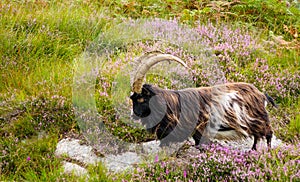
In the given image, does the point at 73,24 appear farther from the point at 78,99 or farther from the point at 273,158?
the point at 273,158

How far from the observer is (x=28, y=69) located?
7344 millimetres

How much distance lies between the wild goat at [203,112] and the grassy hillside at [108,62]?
1.45ft

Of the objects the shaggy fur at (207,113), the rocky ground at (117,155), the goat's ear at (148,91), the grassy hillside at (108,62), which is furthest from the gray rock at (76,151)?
the goat's ear at (148,91)

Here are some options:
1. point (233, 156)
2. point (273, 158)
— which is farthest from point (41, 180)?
point (273, 158)

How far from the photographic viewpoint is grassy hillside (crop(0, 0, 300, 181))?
19.0ft

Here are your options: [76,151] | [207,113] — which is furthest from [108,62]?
[207,113]

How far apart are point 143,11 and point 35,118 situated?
4.05 meters

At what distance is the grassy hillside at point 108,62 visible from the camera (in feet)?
19.0

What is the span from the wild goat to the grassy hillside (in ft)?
1.45

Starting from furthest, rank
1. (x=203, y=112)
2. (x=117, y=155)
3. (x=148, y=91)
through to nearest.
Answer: (x=117, y=155)
(x=203, y=112)
(x=148, y=91)

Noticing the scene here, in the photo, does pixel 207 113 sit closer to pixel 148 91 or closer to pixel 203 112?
pixel 203 112

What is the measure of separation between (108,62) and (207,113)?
2.58 meters

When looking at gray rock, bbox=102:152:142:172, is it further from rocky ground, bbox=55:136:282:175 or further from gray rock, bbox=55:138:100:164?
gray rock, bbox=55:138:100:164

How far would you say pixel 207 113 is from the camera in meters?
5.41
